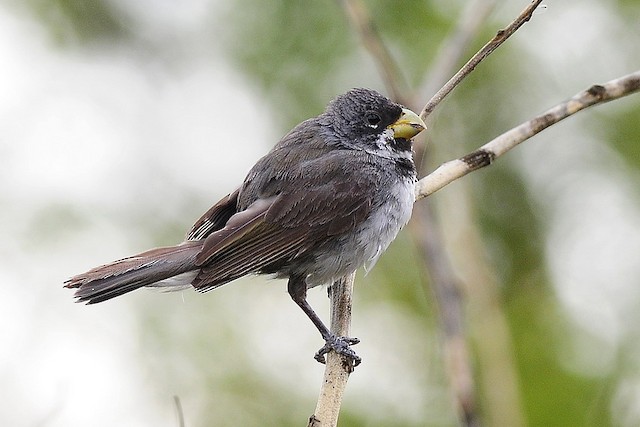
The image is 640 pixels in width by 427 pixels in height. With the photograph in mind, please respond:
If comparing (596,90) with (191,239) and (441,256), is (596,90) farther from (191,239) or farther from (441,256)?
(191,239)

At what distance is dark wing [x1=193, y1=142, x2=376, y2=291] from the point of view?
431 cm

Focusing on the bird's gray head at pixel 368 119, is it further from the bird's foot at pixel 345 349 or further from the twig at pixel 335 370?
the bird's foot at pixel 345 349

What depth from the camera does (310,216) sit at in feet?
14.8

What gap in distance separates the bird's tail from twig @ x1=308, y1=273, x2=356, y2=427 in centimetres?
65

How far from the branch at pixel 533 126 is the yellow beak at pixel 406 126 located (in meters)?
0.61

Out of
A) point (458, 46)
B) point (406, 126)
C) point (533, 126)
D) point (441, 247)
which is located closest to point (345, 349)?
point (441, 247)

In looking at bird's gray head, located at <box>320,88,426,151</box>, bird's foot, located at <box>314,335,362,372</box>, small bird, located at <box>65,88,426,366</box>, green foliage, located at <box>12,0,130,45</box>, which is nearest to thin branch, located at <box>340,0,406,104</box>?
bird's gray head, located at <box>320,88,426,151</box>

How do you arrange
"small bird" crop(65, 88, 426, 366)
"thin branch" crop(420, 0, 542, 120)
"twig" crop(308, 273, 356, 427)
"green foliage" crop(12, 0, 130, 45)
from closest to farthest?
"twig" crop(308, 273, 356, 427)
"thin branch" crop(420, 0, 542, 120)
"small bird" crop(65, 88, 426, 366)
"green foliage" crop(12, 0, 130, 45)

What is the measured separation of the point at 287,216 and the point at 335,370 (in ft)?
3.14

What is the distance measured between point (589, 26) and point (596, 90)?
6.92 m

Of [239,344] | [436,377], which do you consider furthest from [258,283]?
[436,377]

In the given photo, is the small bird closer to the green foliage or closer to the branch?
the branch

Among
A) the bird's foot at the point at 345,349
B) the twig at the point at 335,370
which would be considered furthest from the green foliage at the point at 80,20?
the bird's foot at the point at 345,349

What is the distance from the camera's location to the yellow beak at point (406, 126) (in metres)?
4.71
